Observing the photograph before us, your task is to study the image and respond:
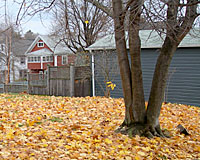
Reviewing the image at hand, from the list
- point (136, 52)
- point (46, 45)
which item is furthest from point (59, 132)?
point (46, 45)

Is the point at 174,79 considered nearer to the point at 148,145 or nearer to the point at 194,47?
the point at 194,47

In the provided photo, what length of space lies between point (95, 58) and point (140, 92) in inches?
314

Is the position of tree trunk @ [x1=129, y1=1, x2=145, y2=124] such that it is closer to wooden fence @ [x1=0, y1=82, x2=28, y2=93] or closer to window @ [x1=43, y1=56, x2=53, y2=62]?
wooden fence @ [x1=0, y1=82, x2=28, y2=93]

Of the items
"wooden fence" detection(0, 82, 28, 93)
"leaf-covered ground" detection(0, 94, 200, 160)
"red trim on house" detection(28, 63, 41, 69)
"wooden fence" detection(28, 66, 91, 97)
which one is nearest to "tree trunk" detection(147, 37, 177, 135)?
"leaf-covered ground" detection(0, 94, 200, 160)

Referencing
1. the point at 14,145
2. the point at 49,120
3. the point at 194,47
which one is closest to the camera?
the point at 14,145

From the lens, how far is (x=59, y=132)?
5422mm

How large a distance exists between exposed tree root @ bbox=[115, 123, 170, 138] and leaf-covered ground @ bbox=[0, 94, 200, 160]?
0.56ft

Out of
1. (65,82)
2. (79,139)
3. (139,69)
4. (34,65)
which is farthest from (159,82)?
(34,65)

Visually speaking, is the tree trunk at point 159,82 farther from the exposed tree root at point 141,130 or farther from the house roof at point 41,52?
the house roof at point 41,52

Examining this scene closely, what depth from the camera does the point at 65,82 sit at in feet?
42.1

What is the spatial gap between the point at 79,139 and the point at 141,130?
4.91 ft

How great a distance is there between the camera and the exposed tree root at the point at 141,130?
18.5 ft

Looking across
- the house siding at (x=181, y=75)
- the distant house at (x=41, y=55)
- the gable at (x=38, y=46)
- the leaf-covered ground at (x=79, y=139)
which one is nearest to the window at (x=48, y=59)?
the distant house at (x=41, y=55)

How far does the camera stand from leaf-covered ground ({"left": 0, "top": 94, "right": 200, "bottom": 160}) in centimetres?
423
